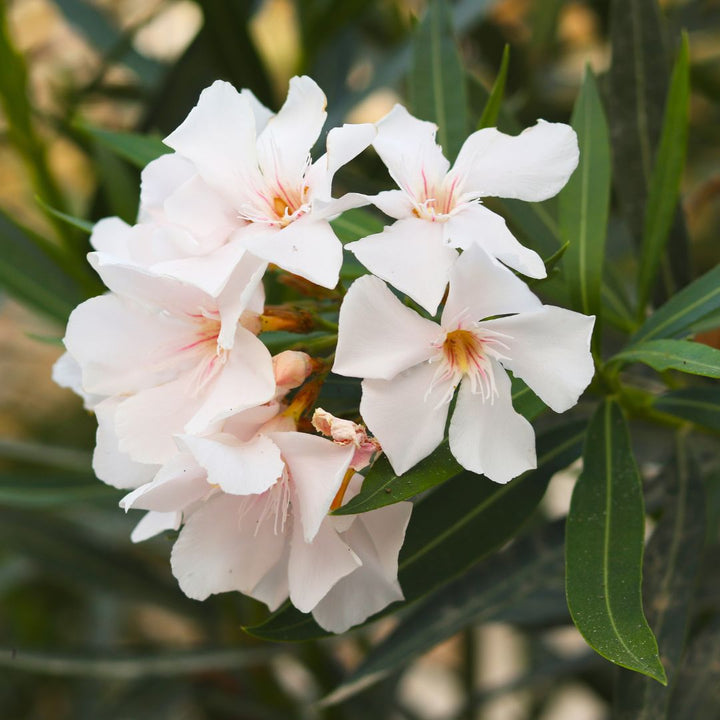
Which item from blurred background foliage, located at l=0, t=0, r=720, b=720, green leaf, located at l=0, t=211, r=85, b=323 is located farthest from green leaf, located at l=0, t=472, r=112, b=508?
green leaf, located at l=0, t=211, r=85, b=323

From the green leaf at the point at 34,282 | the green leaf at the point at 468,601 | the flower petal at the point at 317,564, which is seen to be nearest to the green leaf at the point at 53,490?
the green leaf at the point at 34,282

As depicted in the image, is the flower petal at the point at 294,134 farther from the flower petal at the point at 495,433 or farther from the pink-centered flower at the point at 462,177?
the flower petal at the point at 495,433

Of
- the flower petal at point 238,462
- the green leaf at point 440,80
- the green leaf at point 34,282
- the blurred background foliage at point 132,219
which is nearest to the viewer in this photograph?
the flower petal at point 238,462

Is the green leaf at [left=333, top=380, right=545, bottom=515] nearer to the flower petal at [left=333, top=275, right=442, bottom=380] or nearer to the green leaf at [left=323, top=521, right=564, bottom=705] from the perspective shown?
the flower petal at [left=333, top=275, right=442, bottom=380]

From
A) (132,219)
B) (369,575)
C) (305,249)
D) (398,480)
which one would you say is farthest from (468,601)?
(132,219)

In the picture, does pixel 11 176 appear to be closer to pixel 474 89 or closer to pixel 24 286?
pixel 24 286

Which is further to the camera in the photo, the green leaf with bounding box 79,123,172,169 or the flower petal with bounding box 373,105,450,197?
the green leaf with bounding box 79,123,172,169

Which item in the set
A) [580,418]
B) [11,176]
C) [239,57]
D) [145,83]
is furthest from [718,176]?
[11,176]
